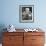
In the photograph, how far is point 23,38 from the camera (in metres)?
3.56

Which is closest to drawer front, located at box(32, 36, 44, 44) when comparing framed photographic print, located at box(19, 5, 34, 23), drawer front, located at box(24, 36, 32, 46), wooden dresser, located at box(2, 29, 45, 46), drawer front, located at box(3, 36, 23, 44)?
wooden dresser, located at box(2, 29, 45, 46)

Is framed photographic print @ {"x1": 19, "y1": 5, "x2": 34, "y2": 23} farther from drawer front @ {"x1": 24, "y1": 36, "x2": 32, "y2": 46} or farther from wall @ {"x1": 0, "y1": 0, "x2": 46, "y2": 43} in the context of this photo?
drawer front @ {"x1": 24, "y1": 36, "x2": 32, "y2": 46}

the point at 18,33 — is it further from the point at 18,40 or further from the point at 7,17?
the point at 7,17

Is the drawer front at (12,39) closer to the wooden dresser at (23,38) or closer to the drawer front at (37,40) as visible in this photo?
the wooden dresser at (23,38)

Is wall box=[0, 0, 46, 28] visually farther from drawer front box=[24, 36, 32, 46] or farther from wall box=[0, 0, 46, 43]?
drawer front box=[24, 36, 32, 46]

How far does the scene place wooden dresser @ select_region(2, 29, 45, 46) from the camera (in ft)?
11.6

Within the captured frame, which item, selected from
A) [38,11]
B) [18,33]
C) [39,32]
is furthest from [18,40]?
[38,11]

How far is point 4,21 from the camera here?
406 cm

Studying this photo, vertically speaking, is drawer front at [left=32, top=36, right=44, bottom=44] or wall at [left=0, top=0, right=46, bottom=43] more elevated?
wall at [left=0, top=0, right=46, bottom=43]

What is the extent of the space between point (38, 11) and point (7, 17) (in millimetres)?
1012

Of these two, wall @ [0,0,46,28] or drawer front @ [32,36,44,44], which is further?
wall @ [0,0,46,28]

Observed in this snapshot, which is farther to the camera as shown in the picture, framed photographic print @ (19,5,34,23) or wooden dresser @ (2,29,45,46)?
framed photographic print @ (19,5,34,23)

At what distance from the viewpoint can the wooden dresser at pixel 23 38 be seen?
355 cm

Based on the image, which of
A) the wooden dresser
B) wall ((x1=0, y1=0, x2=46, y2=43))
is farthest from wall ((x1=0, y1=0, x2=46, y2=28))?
the wooden dresser
